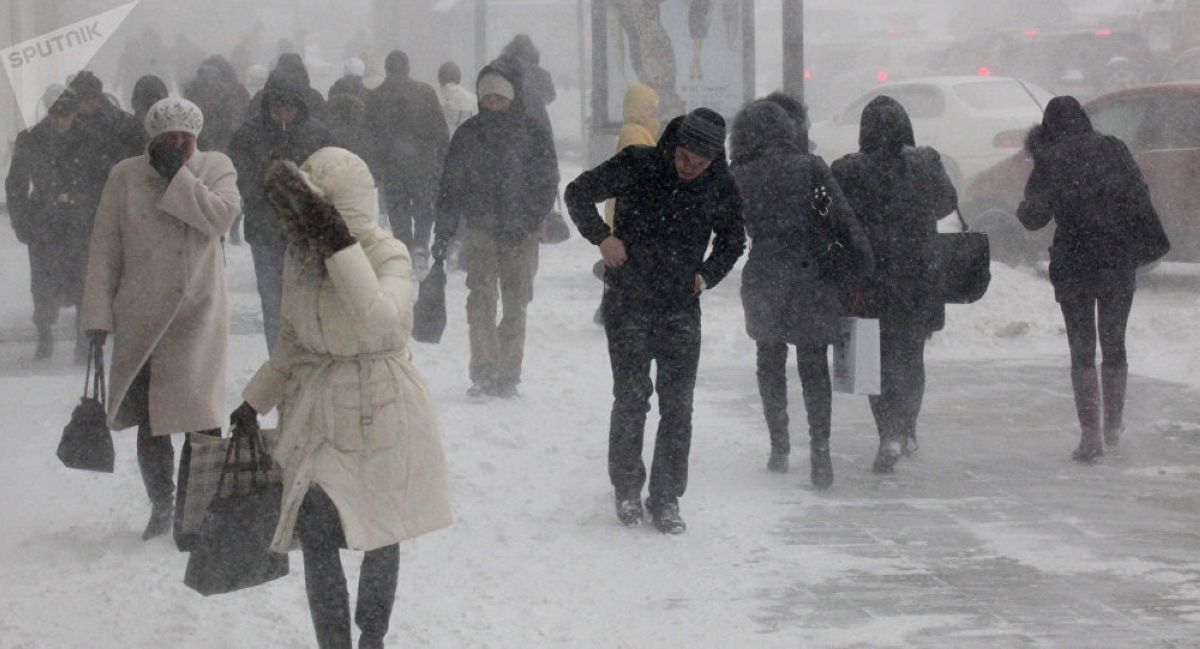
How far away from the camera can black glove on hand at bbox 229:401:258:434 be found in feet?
14.8

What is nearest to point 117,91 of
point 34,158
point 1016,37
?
point 1016,37

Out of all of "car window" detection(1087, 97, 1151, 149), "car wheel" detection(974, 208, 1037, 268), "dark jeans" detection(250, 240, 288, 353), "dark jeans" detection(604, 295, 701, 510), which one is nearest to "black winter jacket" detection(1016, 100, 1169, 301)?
"dark jeans" detection(604, 295, 701, 510)

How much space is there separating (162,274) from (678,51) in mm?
8020

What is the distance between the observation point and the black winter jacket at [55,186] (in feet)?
34.2

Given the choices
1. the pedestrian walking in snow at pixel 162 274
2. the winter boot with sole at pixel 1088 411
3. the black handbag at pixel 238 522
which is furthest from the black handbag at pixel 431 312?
the black handbag at pixel 238 522

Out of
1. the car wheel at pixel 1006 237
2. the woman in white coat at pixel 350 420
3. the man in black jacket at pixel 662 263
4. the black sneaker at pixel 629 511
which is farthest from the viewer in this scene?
the car wheel at pixel 1006 237

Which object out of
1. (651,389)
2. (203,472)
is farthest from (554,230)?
(203,472)

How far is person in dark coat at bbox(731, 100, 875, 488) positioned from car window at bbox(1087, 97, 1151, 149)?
7.41 metres

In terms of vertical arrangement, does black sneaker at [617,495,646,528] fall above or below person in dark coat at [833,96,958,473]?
below

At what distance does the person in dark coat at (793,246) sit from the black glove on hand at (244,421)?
3.24m

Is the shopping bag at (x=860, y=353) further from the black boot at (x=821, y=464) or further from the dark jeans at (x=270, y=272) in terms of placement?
the dark jeans at (x=270, y=272)

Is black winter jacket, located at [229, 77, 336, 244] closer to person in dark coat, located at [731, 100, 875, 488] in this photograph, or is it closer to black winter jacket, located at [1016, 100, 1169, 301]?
person in dark coat, located at [731, 100, 875, 488]

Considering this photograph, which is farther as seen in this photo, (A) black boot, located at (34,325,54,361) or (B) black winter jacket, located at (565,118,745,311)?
(A) black boot, located at (34,325,54,361)

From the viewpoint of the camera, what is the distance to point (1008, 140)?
1738 cm
